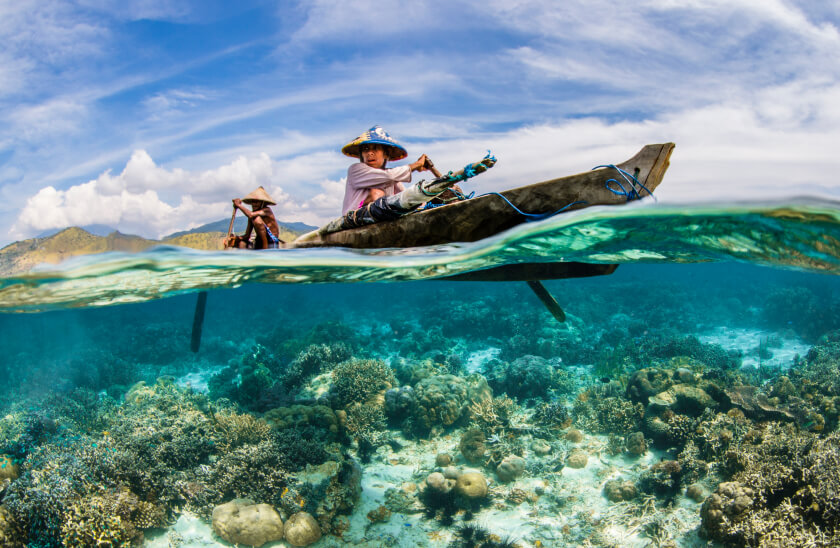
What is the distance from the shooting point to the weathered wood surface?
3328 millimetres

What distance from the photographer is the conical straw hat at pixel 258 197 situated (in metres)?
5.21

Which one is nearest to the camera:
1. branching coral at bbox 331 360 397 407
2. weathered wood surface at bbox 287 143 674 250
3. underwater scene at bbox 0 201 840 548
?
weathered wood surface at bbox 287 143 674 250

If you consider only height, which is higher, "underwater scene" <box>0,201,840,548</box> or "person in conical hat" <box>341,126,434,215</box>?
"person in conical hat" <box>341,126,434,215</box>

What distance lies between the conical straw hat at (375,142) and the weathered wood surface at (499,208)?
3.32 feet

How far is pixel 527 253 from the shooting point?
559 centimetres

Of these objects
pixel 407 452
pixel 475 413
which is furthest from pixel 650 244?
pixel 407 452

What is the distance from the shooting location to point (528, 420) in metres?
10.4

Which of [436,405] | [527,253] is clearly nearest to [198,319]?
[436,405]

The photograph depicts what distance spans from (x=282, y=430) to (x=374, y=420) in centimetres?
228

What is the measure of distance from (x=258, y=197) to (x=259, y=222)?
408mm

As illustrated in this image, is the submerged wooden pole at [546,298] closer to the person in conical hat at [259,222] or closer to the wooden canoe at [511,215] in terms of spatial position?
the wooden canoe at [511,215]

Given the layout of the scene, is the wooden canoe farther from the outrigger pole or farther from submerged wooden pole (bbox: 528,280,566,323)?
the outrigger pole

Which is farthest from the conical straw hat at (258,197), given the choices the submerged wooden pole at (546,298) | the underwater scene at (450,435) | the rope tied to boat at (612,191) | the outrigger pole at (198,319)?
the submerged wooden pole at (546,298)

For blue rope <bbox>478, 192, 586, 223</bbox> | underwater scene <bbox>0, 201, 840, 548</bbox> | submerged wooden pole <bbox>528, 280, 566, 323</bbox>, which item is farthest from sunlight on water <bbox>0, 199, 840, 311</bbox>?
submerged wooden pole <bbox>528, 280, 566, 323</bbox>
